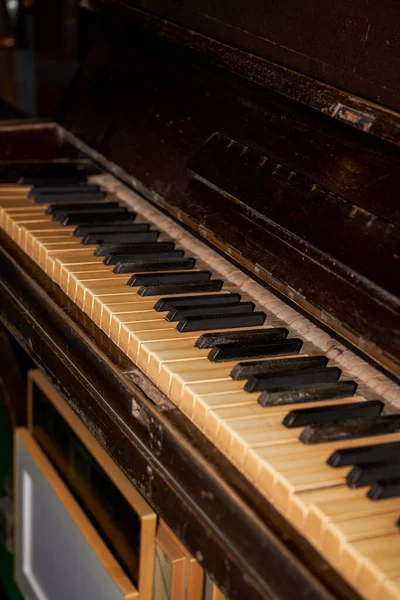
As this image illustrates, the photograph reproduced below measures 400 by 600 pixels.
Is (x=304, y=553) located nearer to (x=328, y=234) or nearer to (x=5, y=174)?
(x=328, y=234)

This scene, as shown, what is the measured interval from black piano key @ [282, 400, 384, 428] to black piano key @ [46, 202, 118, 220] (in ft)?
3.45

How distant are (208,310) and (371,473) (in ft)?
1.88

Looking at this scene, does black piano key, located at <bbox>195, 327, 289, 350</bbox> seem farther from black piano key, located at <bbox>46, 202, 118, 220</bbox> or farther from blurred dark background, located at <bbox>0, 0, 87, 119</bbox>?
blurred dark background, located at <bbox>0, 0, 87, 119</bbox>

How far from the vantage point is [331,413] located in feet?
4.24

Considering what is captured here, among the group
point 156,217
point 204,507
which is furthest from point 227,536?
point 156,217

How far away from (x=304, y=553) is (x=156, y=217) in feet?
4.10

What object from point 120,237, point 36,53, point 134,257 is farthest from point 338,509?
point 36,53

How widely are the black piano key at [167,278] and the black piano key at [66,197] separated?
21.2 inches

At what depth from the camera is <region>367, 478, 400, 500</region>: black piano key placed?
3.67 feet

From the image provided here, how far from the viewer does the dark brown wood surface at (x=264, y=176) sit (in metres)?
1.42

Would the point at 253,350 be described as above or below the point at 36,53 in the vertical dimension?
below

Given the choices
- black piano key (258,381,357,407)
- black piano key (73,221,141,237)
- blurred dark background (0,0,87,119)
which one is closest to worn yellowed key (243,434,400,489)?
black piano key (258,381,357,407)

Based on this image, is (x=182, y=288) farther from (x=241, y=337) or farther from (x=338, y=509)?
(x=338, y=509)

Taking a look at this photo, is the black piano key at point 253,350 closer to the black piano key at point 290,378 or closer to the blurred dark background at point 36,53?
the black piano key at point 290,378
